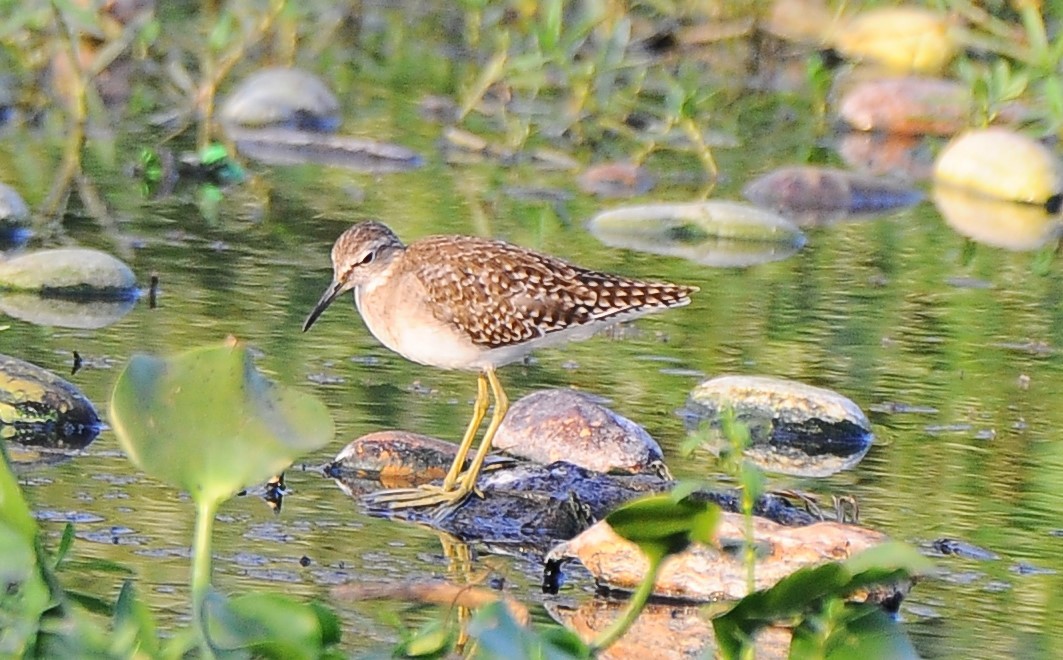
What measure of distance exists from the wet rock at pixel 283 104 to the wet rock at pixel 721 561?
8.21 meters

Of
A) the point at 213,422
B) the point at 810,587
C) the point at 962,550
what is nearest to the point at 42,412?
the point at 962,550

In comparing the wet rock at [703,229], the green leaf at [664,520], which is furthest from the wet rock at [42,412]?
the wet rock at [703,229]

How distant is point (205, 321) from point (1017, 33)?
821cm

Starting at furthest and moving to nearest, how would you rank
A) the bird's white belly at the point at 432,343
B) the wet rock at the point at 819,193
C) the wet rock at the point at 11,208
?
the wet rock at the point at 819,193 → the wet rock at the point at 11,208 → the bird's white belly at the point at 432,343

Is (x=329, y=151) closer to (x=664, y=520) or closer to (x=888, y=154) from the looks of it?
(x=888, y=154)

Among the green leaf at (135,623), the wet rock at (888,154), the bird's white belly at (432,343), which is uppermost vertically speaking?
the green leaf at (135,623)

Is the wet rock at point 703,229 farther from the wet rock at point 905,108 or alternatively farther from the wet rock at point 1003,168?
the wet rock at point 905,108

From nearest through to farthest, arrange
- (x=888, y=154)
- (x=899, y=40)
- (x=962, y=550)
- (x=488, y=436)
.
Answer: (x=962, y=550) < (x=488, y=436) < (x=888, y=154) < (x=899, y=40)

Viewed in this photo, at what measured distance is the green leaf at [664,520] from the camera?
3.35 metres

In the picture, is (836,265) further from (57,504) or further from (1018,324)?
(57,504)

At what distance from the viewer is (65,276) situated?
8.16 metres

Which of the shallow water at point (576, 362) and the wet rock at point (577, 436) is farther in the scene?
the wet rock at point (577, 436)

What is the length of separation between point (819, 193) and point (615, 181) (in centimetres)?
115

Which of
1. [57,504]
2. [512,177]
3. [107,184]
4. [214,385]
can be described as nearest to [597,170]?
[512,177]
